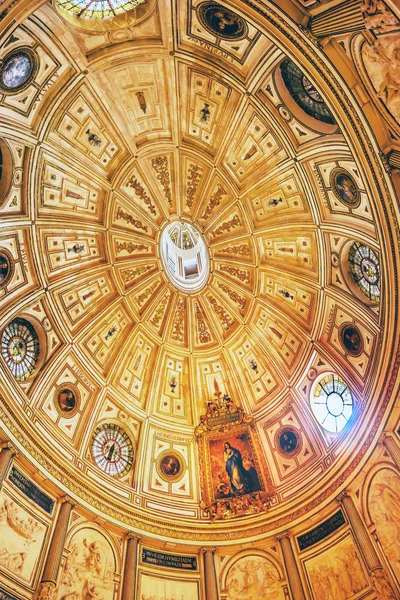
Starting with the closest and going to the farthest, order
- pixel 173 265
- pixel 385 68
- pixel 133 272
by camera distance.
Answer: pixel 385 68 < pixel 133 272 < pixel 173 265

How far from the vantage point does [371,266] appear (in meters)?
18.3

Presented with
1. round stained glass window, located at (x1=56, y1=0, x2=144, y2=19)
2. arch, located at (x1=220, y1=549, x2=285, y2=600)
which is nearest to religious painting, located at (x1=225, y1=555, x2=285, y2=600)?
arch, located at (x1=220, y1=549, x2=285, y2=600)

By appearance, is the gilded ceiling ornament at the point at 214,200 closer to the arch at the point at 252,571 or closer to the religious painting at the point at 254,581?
the arch at the point at 252,571

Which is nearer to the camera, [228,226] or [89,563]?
[89,563]

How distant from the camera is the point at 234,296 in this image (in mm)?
25438

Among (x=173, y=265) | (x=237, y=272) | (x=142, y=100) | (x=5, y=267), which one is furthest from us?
(x=173, y=265)

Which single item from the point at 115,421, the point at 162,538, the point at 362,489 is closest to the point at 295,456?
the point at 362,489

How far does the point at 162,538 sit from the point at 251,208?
1468 cm

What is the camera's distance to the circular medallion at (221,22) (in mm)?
15570

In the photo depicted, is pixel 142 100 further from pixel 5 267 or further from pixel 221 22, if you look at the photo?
pixel 5 267

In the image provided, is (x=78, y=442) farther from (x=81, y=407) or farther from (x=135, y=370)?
(x=135, y=370)

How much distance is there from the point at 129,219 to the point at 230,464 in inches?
498

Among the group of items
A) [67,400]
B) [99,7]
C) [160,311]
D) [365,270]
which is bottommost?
[365,270]

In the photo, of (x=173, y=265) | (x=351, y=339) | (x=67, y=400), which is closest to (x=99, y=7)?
(x=173, y=265)
